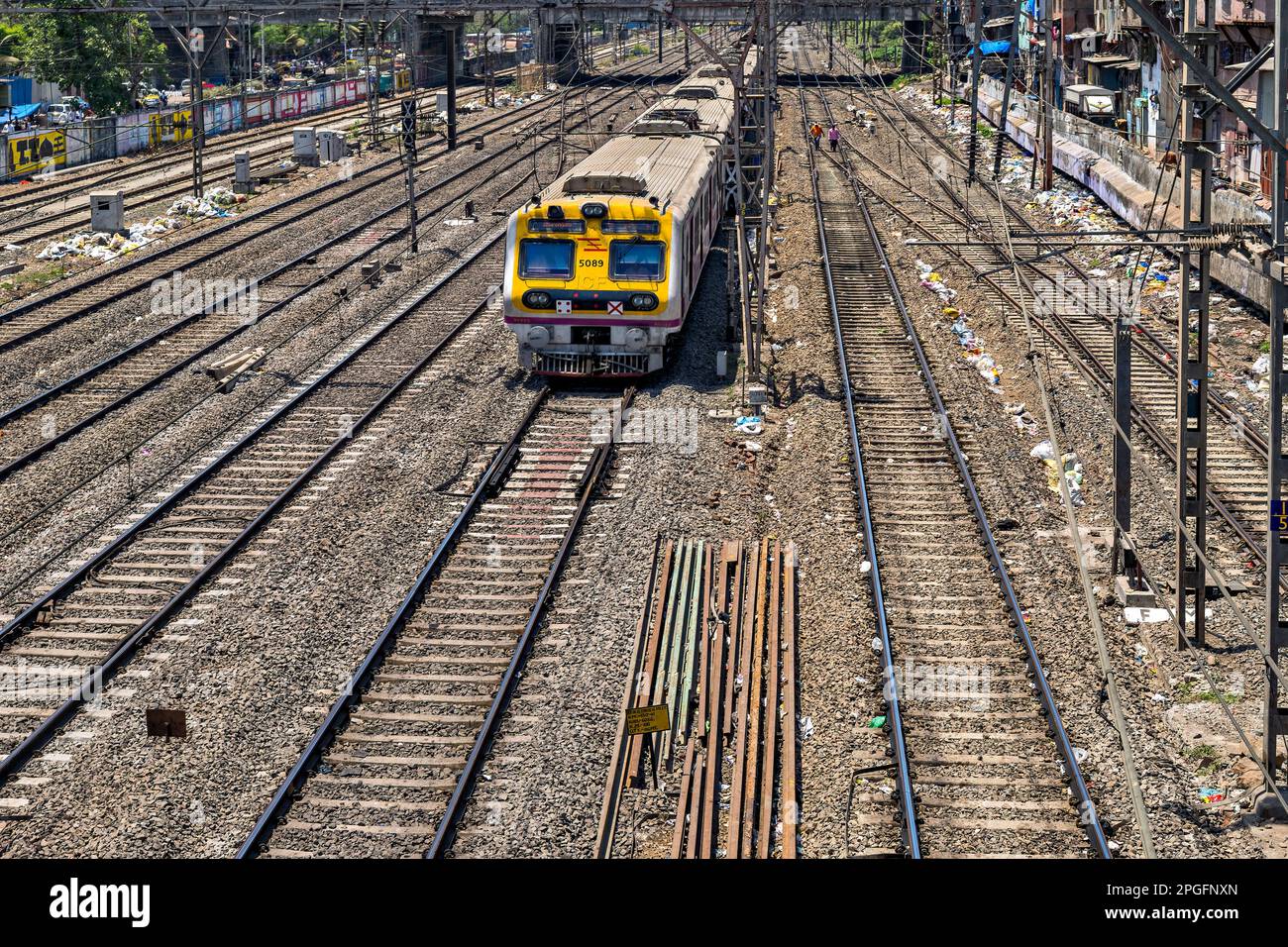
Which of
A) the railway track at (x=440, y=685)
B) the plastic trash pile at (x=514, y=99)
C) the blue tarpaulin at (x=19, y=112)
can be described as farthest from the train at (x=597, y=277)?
the plastic trash pile at (x=514, y=99)

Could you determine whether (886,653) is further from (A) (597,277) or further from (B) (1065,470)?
(A) (597,277)

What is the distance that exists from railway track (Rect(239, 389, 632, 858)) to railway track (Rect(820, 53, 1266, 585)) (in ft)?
17.3

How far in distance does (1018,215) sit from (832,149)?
14.5 m

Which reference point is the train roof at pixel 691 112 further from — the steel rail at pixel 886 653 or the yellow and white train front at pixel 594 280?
the yellow and white train front at pixel 594 280

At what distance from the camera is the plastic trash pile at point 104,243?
1216 inches

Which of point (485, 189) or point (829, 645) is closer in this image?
point (829, 645)

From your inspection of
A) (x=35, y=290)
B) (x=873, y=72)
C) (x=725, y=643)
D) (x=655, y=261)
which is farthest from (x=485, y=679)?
(x=873, y=72)

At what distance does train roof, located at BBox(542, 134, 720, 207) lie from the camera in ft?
69.2

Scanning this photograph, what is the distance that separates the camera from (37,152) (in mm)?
44188

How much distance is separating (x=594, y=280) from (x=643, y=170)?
2764mm

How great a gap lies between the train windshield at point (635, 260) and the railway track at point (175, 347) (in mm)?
7012

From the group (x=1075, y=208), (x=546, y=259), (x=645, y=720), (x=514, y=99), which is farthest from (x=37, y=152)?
(x=645, y=720)
